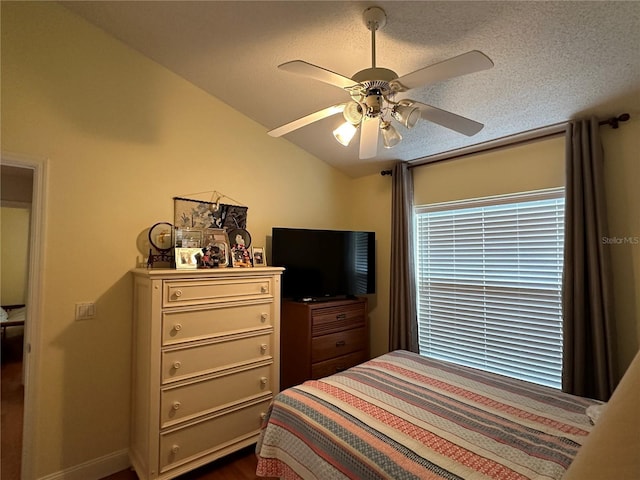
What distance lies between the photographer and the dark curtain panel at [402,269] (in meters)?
3.04

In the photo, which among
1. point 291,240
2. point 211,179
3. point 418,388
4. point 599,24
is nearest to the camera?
point 599,24

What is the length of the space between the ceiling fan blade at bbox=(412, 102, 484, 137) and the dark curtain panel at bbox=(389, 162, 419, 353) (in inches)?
57.2

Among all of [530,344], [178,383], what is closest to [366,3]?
[178,383]

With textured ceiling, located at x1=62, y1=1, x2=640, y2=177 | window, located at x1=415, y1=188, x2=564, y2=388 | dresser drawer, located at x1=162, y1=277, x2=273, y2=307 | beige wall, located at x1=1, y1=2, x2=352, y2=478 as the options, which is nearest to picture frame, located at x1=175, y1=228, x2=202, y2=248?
beige wall, located at x1=1, y1=2, x2=352, y2=478

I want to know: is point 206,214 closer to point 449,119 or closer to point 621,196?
point 449,119

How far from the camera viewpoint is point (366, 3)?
1.60 m

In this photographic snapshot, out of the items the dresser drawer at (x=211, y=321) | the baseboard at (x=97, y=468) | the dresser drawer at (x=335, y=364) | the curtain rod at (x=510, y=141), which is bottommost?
the baseboard at (x=97, y=468)

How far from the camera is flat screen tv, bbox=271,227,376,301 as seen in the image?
2885mm

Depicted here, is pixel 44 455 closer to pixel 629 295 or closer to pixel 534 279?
pixel 534 279

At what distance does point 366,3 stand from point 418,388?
6.70 feet

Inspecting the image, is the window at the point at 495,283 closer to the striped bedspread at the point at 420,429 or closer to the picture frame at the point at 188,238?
the striped bedspread at the point at 420,429

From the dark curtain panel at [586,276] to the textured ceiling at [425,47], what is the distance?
26cm

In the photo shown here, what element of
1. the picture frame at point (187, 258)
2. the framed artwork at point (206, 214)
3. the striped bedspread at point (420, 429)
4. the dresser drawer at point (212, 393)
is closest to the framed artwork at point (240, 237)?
the framed artwork at point (206, 214)

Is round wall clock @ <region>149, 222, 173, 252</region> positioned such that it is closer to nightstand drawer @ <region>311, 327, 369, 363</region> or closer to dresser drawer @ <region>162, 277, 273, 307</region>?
dresser drawer @ <region>162, 277, 273, 307</region>
